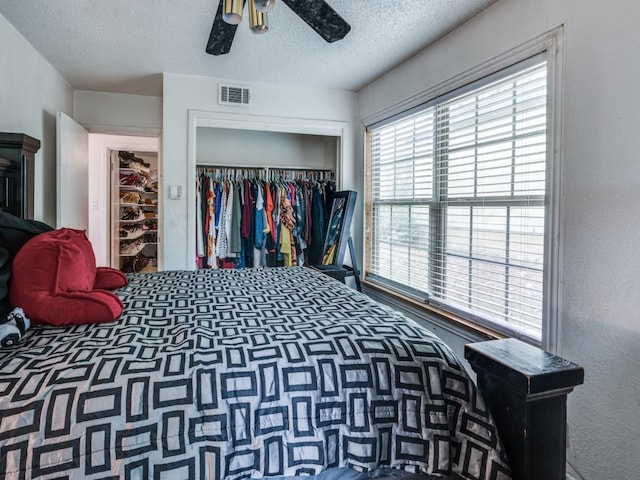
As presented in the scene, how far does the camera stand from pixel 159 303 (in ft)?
4.82

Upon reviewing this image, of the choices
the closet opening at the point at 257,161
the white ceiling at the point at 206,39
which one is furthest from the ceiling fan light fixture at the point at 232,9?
the closet opening at the point at 257,161

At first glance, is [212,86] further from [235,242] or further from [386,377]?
[386,377]

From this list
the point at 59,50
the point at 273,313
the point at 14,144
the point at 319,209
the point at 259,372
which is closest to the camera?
the point at 259,372

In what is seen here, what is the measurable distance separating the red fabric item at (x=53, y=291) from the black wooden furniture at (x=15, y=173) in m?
1.12

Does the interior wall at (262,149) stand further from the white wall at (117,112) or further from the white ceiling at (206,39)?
the white ceiling at (206,39)

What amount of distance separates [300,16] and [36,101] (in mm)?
2251

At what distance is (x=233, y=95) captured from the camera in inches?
129

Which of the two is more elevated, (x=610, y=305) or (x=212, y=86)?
(x=212, y=86)

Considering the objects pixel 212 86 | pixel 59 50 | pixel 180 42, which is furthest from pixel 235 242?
pixel 59 50

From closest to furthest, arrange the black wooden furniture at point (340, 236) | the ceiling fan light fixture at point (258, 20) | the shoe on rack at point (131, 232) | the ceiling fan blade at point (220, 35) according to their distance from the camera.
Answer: the ceiling fan light fixture at point (258, 20), the ceiling fan blade at point (220, 35), the black wooden furniture at point (340, 236), the shoe on rack at point (131, 232)

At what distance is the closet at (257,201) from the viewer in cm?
360

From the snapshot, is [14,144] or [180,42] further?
[180,42]

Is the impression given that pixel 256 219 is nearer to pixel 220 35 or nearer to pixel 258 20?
pixel 220 35

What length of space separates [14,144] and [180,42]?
1176mm
